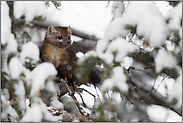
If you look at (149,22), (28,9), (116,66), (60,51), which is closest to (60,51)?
(60,51)

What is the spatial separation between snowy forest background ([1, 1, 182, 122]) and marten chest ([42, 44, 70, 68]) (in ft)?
1.40

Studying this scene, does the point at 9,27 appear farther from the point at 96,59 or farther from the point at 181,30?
the point at 181,30

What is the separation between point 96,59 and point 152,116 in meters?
0.73

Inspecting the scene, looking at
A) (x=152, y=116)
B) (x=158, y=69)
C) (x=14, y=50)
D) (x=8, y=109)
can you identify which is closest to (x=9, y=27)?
(x=14, y=50)

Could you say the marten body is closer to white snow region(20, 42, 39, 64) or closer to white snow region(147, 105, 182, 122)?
white snow region(20, 42, 39, 64)

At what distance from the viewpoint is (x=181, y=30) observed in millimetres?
1183

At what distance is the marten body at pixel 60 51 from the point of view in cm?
205

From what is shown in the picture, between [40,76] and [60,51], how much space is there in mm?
960

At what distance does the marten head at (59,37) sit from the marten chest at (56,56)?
7 cm

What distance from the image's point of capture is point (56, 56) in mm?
2170

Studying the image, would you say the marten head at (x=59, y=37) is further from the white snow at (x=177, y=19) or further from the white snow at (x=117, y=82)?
the white snow at (x=177, y=19)

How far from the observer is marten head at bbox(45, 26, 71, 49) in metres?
2.24

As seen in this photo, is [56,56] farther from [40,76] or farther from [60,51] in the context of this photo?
[40,76]

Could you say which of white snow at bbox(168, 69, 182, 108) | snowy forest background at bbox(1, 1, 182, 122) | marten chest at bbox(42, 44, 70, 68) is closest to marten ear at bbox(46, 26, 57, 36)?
marten chest at bbox(42, 44, 70, 68)
